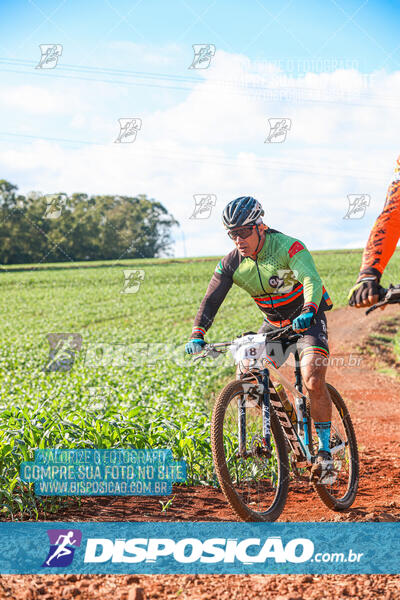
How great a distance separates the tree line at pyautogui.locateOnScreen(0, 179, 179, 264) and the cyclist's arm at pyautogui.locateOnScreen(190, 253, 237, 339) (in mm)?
50942

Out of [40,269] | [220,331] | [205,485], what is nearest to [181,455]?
[205,485]

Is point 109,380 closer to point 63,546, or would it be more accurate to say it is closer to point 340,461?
point 340,461

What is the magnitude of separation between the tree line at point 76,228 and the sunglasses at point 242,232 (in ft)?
168

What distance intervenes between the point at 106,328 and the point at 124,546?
17.5 metres

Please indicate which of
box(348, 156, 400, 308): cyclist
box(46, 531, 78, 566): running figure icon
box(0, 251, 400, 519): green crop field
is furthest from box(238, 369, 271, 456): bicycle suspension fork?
box(348, 156, 400, 308): cyclist

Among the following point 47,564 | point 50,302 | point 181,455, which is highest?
point 50,302

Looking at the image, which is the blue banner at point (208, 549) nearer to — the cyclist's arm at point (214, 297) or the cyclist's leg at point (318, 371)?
the cyclist's leg at point (318, 371)

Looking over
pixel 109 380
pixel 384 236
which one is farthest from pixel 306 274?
pixel 109 380

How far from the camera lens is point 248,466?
16.7ft

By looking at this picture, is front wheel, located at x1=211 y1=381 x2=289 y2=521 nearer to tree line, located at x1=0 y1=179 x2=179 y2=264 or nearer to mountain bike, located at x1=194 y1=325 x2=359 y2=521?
mountain bike, located at x1=194 y1=325 x2=359 y2=521

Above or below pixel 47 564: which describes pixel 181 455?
above

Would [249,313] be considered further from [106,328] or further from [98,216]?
[98,216]

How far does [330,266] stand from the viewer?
45844mm

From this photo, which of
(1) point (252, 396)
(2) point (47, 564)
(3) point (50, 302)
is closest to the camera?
(2) point (47, 564)
